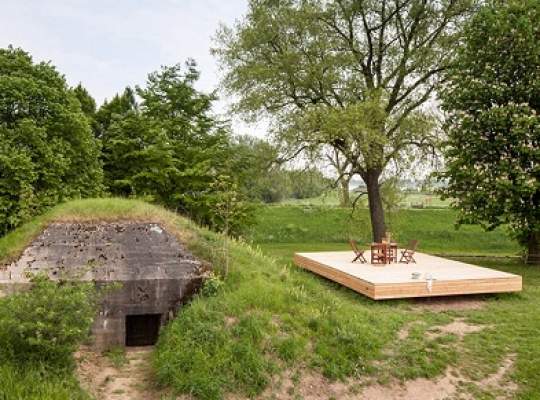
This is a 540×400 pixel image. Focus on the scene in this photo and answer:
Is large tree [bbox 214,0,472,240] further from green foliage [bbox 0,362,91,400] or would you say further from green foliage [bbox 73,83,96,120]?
green foliage [bbox 0,362,91,400]

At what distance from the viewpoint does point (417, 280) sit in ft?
30.7

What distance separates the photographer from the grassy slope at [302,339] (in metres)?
5.97

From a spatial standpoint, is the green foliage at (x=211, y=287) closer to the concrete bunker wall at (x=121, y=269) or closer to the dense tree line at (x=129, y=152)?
the concrete bunker wall at (x=121, y=269)

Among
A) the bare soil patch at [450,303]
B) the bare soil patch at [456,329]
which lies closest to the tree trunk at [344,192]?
the bare soil patch at [450,303]

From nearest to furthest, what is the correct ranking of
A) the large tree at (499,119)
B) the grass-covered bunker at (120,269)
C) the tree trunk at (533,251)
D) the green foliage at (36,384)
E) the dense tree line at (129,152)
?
the green foliage at (36,384) < the grass-covered bunker at (120,269) < the dense tree line at (129,152) < the large tree at (499,119) < the tree trunk at (533,251)

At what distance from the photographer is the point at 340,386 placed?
5965 mm

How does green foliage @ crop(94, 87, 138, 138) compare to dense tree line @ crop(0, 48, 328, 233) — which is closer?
dense tree line @ crop(0, 48, 328, 233)

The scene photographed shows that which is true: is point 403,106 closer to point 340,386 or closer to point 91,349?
point 340,386

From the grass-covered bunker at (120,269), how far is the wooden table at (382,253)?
17.8ft

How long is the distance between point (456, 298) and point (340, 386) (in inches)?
197

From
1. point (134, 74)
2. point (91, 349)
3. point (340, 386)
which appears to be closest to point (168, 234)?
point (91, 349)

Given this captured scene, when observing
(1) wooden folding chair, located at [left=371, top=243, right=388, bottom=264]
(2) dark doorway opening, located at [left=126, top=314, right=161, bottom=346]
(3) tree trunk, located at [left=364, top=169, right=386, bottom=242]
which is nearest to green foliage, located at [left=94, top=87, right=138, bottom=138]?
(3) tree trunk, located at [left=364, top=169, right=386, bottom=242]

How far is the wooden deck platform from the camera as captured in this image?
912 centimetres

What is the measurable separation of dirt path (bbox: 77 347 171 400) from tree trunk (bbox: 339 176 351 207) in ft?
33.1
